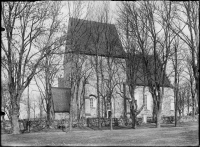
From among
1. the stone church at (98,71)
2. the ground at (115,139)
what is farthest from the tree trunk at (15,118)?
the stone church at (98,71)

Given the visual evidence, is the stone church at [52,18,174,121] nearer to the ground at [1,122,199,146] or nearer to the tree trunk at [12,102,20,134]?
the tree trunk at [12,102,20,134]

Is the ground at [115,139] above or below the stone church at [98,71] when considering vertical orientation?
below

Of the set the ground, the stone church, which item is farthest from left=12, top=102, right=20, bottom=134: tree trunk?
the stone church

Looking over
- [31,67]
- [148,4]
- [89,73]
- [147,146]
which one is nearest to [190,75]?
[89,73]

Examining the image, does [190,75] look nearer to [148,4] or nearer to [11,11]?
[148,4]

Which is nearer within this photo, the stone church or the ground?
the ground

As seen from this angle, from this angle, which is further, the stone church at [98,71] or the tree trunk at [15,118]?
the stone church at [98,71]

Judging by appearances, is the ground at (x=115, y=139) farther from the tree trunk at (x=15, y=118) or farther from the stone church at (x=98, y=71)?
the stone church at (x=98, y=71)

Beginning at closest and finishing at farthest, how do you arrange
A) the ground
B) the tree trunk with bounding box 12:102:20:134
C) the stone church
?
the ground → the tree trunk with bounding box 12:102:20:134 → the stone church

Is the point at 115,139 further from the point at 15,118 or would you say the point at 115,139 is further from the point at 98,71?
the point at 98,71

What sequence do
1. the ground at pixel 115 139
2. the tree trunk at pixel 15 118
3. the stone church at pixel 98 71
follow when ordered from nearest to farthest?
the ground at pixel 115 139 → the tree trunk at pixel 15 118 → the stone church at pixel 98 71

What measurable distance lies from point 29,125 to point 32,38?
40.2ft

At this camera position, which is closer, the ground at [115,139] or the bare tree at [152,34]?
the ground at [115,139]

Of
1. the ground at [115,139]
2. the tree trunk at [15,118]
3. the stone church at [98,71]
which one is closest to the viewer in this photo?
the ground at [115,139]
